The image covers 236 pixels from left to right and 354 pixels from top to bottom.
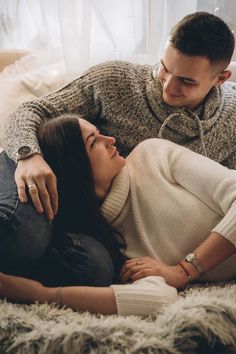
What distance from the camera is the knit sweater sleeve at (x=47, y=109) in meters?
1.17

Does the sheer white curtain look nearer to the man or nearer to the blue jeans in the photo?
the man

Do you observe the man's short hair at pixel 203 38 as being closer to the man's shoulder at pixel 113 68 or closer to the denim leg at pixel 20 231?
the man's shoulder at pixel 113 68

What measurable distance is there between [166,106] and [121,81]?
0.49ft

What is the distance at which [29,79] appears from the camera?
161cm

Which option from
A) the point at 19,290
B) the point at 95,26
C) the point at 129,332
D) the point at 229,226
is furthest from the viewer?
the point at 95,26

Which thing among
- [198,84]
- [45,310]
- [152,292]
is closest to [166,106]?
[198,84]

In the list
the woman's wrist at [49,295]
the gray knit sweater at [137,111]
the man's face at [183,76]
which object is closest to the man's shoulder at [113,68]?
the gray knit sweater at [137,111]

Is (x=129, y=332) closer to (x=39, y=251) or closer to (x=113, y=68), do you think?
(x=39, y=251)

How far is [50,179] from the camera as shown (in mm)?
1021

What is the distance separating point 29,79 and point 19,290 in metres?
0.88

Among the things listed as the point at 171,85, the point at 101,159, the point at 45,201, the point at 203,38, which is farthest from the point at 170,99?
the point at 45,201

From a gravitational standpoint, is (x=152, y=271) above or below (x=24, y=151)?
below

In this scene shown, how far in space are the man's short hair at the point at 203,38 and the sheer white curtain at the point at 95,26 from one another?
0.51 m

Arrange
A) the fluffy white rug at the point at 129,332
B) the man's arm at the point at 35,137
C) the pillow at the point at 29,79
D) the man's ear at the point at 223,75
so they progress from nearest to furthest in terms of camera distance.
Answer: the fluffy white rug at the point at 129,332, the man's arm at the point at 35,137, the man's ear at the point at 223,75, the pillow at the point at 29,79
